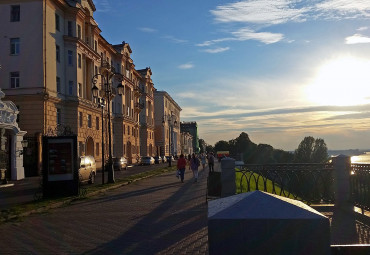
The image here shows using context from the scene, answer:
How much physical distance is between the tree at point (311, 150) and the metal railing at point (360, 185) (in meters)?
46.1

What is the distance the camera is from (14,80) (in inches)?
1435

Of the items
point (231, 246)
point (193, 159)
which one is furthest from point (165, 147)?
point (231, 246)

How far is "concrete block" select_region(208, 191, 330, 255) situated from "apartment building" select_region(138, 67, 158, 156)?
233 feet

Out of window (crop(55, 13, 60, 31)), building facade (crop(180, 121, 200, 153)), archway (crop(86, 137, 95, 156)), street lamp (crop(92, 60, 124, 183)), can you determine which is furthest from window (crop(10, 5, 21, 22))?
building facade (crop(180, 121, 200, 153))

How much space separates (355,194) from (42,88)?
30303 mm

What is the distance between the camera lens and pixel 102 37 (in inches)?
2067

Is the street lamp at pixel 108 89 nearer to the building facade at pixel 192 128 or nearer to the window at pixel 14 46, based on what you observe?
the window at pixel 14 46

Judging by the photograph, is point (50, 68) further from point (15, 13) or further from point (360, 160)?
point (360, 160)

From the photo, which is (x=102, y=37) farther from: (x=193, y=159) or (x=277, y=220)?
(x=277, y=220)

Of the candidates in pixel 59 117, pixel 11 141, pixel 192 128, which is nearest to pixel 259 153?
pixel 59 117

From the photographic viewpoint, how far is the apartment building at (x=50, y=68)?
117 ft

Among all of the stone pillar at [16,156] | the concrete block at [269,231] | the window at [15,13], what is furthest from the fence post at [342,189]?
the window at [15,13]

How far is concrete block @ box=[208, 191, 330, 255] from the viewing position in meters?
3.29

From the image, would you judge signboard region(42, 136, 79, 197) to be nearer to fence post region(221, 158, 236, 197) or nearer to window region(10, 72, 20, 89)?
fence post region(221, 158, 236, 197)
